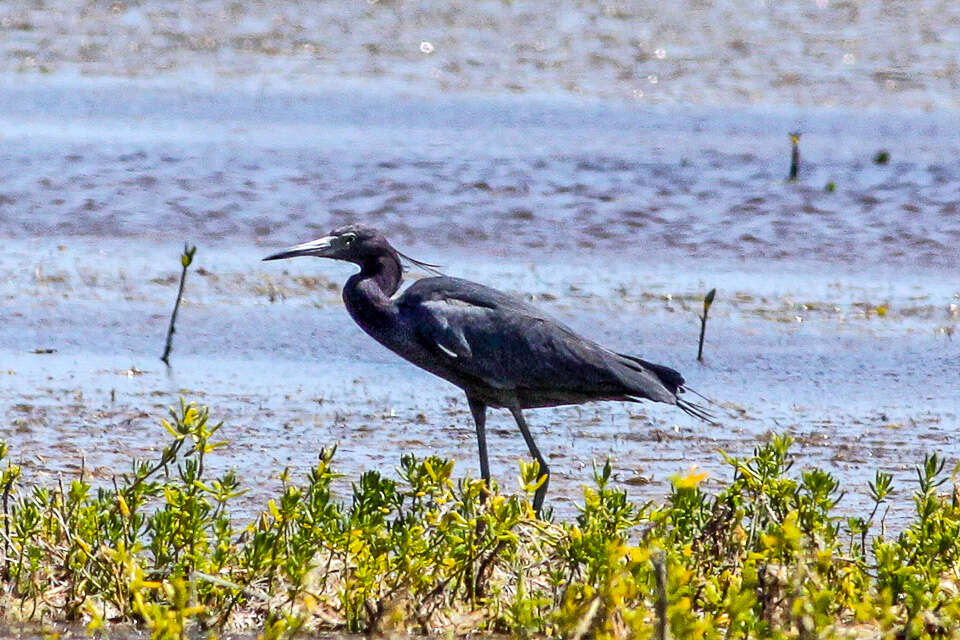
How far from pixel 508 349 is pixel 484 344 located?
0.09 m

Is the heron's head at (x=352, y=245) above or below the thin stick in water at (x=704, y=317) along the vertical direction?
above

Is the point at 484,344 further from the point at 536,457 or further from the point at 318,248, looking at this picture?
the point at 318,248

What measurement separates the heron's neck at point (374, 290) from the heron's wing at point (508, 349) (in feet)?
0.24

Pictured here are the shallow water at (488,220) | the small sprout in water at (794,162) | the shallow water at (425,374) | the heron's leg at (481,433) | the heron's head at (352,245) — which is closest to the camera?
the heron's leg at (481,433)

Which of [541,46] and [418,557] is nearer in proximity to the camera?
[418,557]

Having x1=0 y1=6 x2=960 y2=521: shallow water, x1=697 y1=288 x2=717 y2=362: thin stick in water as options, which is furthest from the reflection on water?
x1=697 y1=288 x2=717 y2=362: thin stick in water

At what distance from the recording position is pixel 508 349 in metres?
5.67

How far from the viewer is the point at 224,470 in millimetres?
5641

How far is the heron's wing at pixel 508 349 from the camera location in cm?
562

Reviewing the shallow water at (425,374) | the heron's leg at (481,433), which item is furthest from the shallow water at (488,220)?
A: the heron's leg at (481,433)

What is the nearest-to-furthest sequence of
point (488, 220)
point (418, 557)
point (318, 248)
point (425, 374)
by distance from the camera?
point (418, 557) < point (318, 248) < point (425, 374) < point (488, 220)

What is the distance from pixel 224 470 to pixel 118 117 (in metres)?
6.96

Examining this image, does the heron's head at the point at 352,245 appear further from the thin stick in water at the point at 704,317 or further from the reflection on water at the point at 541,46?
the reflection on water at the point at 541,46

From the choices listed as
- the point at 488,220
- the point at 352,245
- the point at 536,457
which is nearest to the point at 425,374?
the point at 352,245
